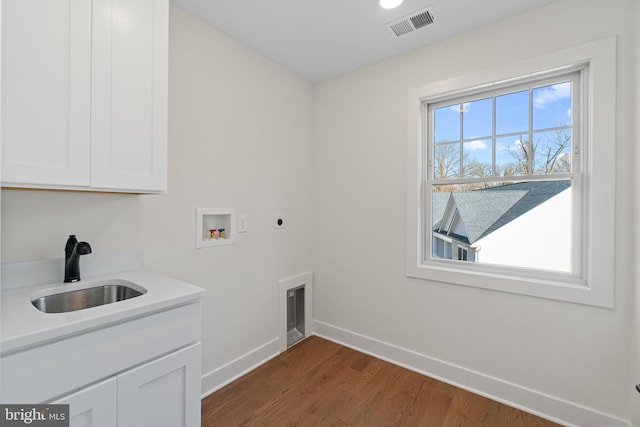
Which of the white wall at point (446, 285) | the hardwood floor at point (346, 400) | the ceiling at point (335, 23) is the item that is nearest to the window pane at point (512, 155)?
the white wall at point (446, 285)

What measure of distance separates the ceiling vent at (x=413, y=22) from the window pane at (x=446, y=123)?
613 millimetres

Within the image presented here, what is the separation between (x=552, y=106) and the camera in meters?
1.79

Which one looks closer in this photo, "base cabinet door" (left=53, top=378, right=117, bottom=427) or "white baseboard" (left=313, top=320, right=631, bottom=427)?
"base cabinet door" (left=53, top=378, right=117, bottom=427)

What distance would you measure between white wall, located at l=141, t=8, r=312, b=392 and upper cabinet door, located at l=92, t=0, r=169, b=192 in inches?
13.3

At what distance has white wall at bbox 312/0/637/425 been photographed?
1538 millimetres

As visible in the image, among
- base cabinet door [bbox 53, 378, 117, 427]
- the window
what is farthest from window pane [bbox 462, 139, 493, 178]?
base cabinet door [bbox 53, 378, 117, 427]

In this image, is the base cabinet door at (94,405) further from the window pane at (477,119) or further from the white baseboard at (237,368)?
the window pane at (477,119)

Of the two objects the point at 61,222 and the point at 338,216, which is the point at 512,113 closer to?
the point at 338,216

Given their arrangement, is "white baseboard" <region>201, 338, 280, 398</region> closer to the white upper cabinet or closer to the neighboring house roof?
the white upper cabinet

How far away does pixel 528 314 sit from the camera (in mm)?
1775

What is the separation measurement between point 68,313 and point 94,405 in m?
0.33

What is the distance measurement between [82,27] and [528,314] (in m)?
2.75

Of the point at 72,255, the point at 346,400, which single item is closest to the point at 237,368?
the point at 346,400

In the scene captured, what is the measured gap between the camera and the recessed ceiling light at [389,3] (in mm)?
1665
